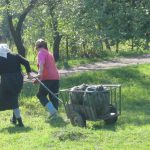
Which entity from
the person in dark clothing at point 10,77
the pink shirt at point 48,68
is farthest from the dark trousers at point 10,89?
the pink shirt at point 48,68

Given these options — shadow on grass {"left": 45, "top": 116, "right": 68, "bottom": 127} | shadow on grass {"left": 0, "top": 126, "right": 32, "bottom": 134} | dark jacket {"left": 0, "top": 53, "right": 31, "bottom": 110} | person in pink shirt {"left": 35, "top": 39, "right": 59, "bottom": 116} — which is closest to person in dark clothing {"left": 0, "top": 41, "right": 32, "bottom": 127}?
dark jacket {"left": 0, "top": 53, "right": 31, "bottom": 110}

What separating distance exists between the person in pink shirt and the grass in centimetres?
36

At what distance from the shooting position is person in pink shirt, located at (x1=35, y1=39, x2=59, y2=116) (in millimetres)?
10742

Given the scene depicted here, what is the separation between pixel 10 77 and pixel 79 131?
2055mm

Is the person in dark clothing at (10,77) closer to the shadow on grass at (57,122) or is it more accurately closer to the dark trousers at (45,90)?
the shadow on grass at (57,122)

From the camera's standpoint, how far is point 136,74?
1811 cm

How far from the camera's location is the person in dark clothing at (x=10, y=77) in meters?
9.74

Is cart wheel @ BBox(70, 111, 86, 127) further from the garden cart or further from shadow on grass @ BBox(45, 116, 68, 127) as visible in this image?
shadow on grass @ BBox(45, 116, 68, 127)

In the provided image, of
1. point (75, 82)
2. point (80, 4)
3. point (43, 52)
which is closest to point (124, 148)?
point (43, 52)

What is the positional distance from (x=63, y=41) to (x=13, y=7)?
711 centimetres

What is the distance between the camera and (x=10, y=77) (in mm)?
9766

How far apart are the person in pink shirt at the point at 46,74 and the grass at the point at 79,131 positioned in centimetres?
36

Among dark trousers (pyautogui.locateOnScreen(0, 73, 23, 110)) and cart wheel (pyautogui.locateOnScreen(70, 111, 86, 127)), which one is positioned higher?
dark trousers (pyautogui.locateOnScreen(0, 73, 23, 110))

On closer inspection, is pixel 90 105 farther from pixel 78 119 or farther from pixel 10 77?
pixel 10 77
